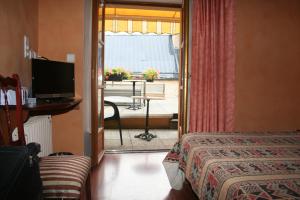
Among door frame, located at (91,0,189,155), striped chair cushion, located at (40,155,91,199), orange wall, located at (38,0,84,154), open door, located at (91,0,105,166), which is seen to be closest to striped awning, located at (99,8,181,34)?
door frame, located at (91,0,189,155)

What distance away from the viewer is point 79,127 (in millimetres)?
3355

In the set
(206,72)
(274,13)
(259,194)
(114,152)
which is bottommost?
(114,152)

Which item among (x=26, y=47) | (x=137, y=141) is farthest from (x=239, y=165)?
(x=137, y=141)

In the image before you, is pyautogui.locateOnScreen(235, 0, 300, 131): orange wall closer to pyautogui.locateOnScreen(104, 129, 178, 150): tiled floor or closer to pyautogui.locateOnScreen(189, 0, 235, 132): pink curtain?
pyautogui.locateOnScreen(189, 0, 235, 132): pink curtain

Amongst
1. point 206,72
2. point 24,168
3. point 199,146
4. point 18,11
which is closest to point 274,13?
point 206,72

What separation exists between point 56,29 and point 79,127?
1.16 meters

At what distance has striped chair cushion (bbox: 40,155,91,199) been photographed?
1.71 m

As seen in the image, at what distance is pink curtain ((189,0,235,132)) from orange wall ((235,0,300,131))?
0.47 feet

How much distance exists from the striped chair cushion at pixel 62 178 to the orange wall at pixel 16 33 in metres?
0.91

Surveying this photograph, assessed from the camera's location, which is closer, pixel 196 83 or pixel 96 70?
pixel 96 70

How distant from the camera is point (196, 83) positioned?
3727 mm

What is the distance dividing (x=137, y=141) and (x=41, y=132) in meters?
2.10

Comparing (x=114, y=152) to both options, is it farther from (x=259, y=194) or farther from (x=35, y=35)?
(x=259, y=194)

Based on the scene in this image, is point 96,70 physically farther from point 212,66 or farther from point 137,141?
point 137,141
